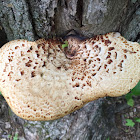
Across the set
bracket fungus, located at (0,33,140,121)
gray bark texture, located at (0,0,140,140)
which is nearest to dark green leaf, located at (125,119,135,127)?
gray bark texture, located at (0,0,140,140)

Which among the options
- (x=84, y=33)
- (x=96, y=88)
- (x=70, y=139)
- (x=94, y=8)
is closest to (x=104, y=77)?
(x=96, y=88)

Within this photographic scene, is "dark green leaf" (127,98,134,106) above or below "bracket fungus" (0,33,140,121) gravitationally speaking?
below

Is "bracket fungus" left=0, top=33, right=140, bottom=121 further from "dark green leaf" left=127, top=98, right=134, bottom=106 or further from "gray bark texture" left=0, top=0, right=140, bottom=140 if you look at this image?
"dark green leaf" left=127, top=98, right=134, bottom=106

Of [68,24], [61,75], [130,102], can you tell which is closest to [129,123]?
[130,102]

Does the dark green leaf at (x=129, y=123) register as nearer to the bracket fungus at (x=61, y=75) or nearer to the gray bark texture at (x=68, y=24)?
the gray bark texture at (x=68, y=24)

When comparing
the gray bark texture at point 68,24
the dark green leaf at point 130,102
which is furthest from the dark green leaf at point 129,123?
the gray bark texture at point 68,24
